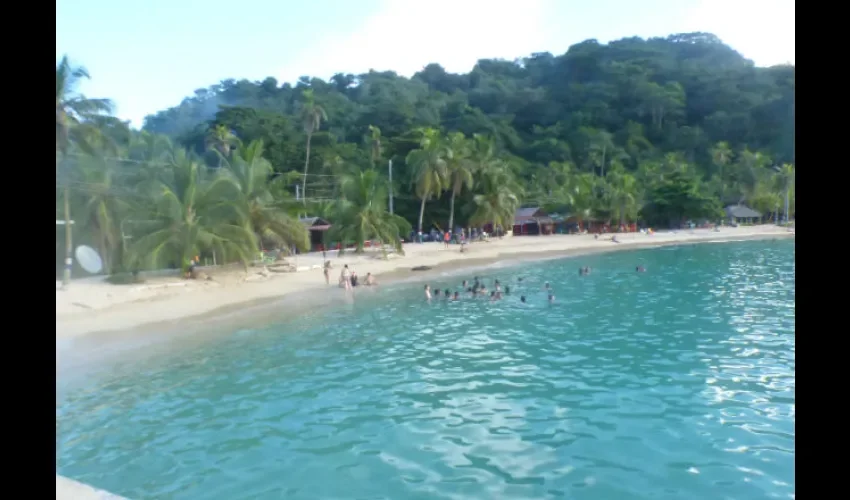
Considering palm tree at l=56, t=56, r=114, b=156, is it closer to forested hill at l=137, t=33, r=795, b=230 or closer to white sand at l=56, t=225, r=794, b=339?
white sand at l=56, t=225, r=794, b=339

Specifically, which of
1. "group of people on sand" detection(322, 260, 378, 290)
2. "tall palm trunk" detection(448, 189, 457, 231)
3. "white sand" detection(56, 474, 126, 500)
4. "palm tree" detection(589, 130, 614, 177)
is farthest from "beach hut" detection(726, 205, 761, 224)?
"white sand" detection(56, 474, 126, 500)


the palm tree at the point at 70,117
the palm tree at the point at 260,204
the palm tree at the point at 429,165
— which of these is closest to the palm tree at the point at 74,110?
the palm tree at the point at 70,117

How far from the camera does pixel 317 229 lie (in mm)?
35938

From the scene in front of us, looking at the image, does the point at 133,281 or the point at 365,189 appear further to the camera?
the point at 365,189

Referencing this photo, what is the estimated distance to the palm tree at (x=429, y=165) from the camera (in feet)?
133

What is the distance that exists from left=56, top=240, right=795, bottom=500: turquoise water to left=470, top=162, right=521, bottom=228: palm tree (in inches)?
1040

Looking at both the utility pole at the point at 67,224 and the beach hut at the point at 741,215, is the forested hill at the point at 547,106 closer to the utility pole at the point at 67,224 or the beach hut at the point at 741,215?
the beach hut at the point at 741,215

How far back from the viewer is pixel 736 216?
208 ft

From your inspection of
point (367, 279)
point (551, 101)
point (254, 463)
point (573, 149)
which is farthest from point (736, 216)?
point (254, 463)

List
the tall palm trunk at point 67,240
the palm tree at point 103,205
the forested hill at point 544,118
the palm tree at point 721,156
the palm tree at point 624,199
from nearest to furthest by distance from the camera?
the tall palm trunk at point 67,240 < the palm tree at point 103,205 < the palm tree at point 624,199 < the forested hill at point 544,118 < the palm tree at point 721,156

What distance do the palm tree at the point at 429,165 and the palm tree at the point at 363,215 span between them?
8340mm

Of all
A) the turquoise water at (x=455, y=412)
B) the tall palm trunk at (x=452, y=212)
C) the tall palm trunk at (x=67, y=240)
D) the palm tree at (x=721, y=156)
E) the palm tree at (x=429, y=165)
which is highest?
the palm tree at (x=721, y=156)
